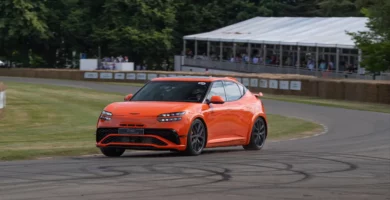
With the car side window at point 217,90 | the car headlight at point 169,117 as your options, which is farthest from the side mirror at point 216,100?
the car headlight at point 169,117

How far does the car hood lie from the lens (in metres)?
15.7

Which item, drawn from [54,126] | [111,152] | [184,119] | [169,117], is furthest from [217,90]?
[54,126]

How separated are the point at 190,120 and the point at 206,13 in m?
62.4

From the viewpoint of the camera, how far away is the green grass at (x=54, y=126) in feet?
56.3

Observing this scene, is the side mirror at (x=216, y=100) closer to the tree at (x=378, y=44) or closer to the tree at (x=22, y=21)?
the tree at (x=378, y=44)

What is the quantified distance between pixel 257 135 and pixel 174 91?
2212 millimetres

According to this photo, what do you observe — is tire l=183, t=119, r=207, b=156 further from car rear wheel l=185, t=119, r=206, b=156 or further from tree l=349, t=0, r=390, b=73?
tree l=349, t=0, r=390, b=73

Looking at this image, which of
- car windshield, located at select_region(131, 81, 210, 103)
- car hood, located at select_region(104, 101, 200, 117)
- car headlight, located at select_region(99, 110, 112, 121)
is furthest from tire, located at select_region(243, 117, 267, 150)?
car headlight, located at select_region(99, 110, 112, 121)

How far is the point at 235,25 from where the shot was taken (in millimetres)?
73750

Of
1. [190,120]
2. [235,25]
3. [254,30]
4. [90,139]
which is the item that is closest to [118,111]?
[190,120]

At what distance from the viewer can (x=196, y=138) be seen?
16.1 meters

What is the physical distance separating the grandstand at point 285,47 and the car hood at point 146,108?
38285 mm

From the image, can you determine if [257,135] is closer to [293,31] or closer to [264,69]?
[264,69]

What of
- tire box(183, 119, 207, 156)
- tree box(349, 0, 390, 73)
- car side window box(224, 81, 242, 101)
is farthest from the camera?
tree box(349, 0, 390, 73)
